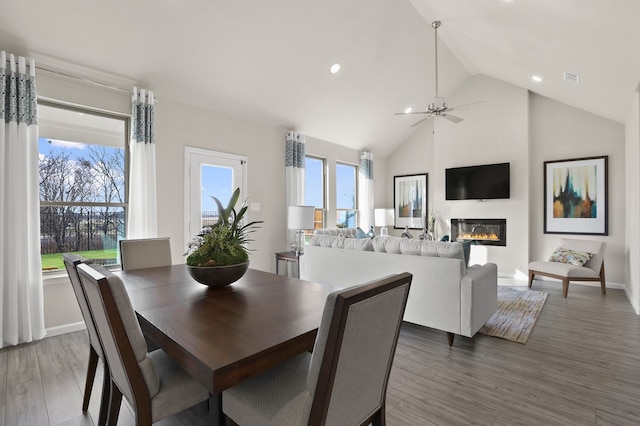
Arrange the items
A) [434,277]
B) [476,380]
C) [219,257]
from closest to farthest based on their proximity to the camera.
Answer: [219,257], [476,380], [434,277]

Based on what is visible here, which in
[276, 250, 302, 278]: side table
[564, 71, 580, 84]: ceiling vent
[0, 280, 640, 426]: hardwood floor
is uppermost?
[564, 71, 580, 84]: ceiling vent

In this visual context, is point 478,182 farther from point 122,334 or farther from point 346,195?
point 122,334

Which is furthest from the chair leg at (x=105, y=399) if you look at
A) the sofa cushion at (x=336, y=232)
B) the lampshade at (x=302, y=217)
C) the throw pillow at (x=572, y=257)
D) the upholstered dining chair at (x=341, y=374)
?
the throw pillow at (x=572, y=257)

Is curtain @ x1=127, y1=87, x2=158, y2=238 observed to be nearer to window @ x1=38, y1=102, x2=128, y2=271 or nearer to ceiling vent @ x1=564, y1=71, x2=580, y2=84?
window @ x1=38, y1=102, x2=128, y2=271

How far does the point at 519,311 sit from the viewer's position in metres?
3.75

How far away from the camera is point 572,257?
461 centimetres

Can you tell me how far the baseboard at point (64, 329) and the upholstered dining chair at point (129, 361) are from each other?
8.10 feet

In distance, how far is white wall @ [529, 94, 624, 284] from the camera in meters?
4.92

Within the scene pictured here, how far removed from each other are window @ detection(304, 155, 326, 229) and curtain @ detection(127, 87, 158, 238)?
2949 mm

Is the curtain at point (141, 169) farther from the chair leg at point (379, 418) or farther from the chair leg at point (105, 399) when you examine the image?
the chair leg at point (379, 418)

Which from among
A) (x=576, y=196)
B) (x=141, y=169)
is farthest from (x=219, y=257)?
(x=576, y=196)

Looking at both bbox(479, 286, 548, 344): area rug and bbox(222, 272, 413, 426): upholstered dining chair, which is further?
bbox(479, 286, 548, 344): area rug

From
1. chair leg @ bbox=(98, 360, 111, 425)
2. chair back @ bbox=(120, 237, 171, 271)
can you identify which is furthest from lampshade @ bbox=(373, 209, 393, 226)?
chair leg @ bbox=(98, 360, 111, 425)

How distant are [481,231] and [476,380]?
A: 14.6 ft
